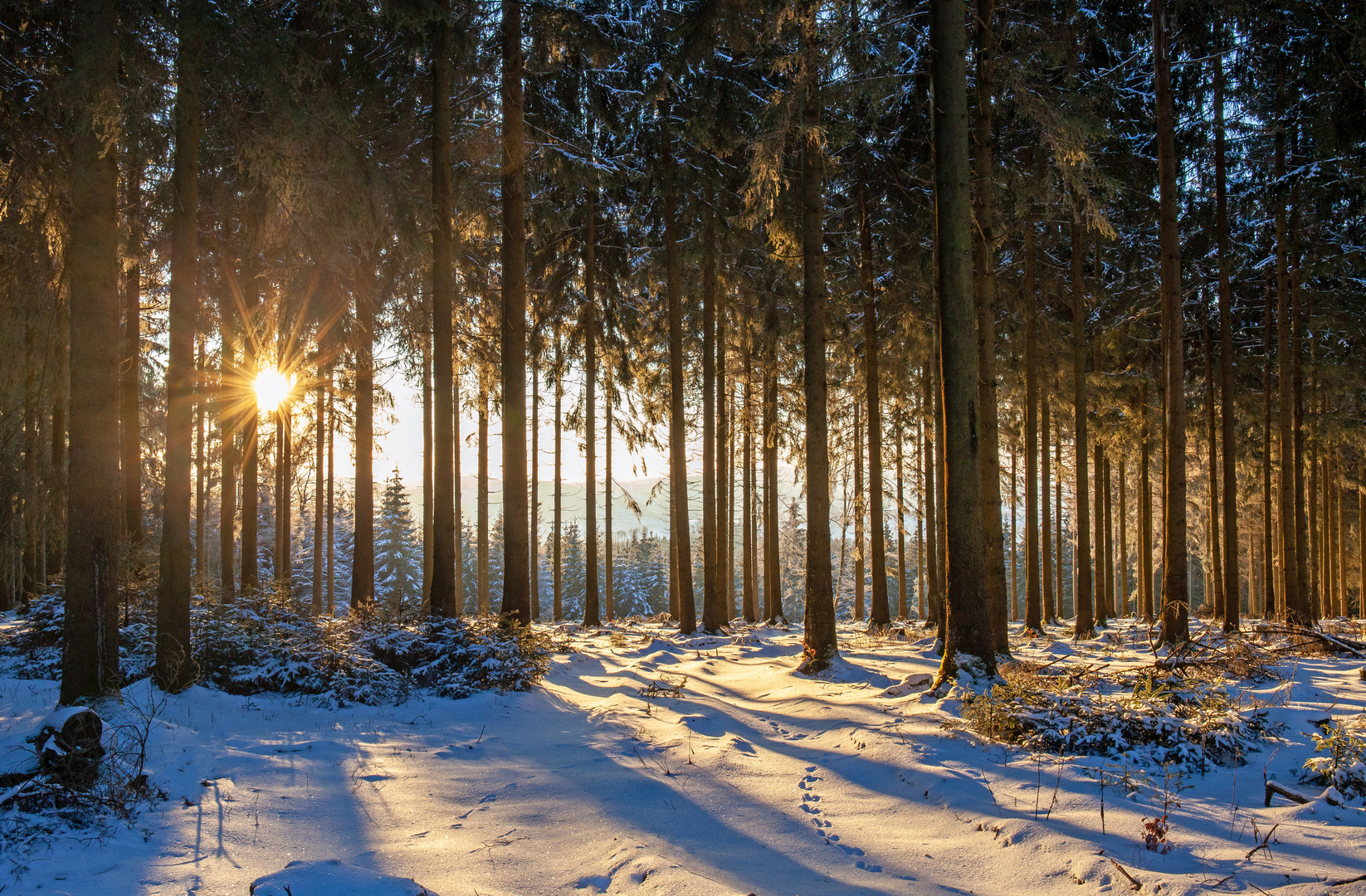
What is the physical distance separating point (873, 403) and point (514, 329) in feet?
27.1

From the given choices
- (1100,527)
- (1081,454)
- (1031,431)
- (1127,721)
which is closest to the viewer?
(1127,721)

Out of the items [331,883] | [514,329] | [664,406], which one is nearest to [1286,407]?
[664,406]

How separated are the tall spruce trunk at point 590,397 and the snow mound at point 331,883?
15.1 m

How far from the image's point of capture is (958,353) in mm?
7789

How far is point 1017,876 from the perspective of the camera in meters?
3.52

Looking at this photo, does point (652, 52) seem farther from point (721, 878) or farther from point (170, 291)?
point (721, 878)

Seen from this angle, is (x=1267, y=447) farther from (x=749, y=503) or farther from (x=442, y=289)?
(x=442, y=289)

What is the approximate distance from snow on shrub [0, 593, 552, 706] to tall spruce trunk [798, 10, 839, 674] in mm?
4140

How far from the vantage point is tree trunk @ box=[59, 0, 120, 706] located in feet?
20.1

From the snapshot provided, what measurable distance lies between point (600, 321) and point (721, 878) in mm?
15609

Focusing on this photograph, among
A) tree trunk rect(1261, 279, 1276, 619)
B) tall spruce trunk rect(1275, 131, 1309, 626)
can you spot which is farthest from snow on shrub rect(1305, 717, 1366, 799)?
tree trunk rect(1261, 279, 1276, 619)

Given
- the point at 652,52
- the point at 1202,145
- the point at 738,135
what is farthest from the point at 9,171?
the point at 1202,145

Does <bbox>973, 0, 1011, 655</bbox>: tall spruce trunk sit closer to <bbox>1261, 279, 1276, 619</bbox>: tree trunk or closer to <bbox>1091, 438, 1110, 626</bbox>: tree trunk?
<bbox>1261, 279, 1276, 619</bbox>: tree trunk

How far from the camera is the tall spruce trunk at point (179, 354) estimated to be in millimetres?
7211
